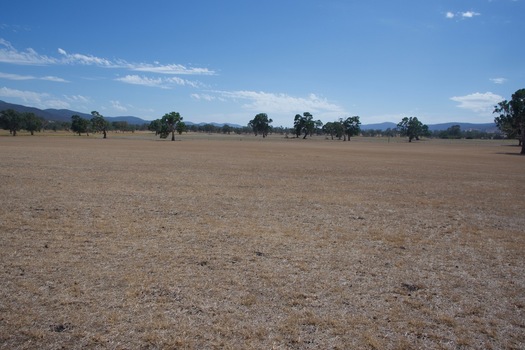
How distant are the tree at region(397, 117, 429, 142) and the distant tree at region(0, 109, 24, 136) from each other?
514ft

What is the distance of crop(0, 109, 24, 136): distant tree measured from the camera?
108125 mm

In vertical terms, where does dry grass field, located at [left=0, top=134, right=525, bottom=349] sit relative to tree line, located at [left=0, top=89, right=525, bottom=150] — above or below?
below

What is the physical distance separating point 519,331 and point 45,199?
1420cm

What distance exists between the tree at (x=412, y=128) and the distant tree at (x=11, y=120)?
156562mm

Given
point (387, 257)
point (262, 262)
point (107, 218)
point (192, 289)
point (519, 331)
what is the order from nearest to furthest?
point (519, 331), point (192, 289), point (262, 262), point (387, 257), point (107, 218)

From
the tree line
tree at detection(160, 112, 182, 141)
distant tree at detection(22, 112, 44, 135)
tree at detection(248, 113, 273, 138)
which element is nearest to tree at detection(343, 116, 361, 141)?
the tree line

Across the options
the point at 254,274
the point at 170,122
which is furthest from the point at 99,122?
the point at 254,274

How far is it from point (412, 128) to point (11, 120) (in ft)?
533

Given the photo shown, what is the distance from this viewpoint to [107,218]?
10.3m

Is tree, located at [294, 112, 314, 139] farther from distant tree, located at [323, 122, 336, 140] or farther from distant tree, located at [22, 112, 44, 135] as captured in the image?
distant tree, located at [22, 112, 44, 135]

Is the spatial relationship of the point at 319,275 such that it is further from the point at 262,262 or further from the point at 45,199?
the point at 45,199

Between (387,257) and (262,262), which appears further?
(387,257)

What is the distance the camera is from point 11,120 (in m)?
108

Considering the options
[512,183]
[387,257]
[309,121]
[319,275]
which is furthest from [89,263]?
[309,121]
